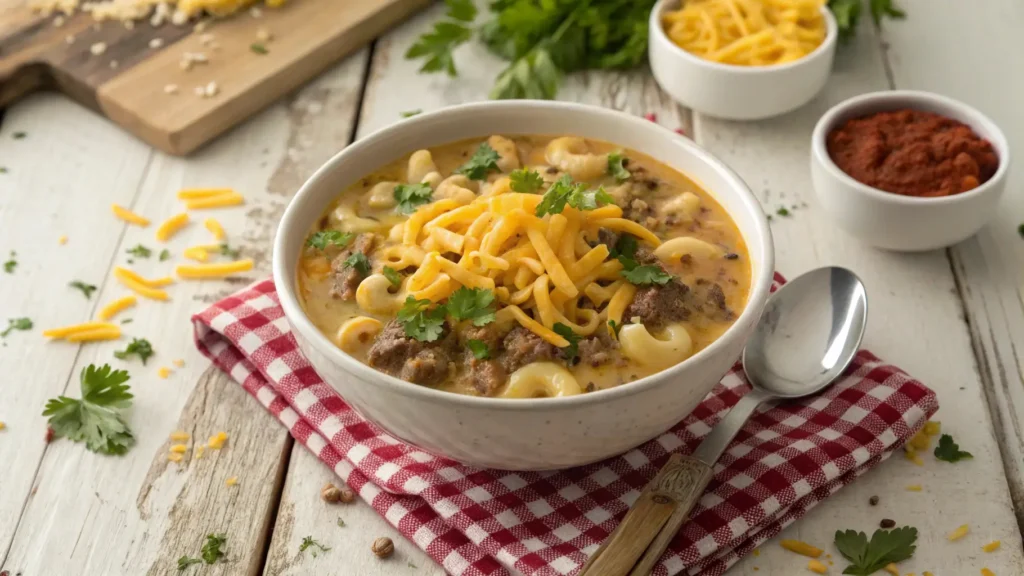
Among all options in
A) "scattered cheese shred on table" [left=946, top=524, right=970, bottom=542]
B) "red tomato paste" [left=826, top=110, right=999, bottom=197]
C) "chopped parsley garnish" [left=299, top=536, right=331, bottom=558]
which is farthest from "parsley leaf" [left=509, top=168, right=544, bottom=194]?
"scattered cheese shred on table" [left=946, top=524, right=970, bottom=542]

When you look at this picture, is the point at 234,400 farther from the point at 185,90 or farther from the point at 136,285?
the point at 185,90

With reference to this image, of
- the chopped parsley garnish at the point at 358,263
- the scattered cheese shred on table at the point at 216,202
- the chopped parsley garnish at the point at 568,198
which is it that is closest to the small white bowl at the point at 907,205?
the chopped parsley garnish at the point at 568,198

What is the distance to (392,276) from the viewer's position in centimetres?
269

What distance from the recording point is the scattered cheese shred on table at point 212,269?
3.50 meters

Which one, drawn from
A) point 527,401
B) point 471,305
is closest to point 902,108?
point 471,305

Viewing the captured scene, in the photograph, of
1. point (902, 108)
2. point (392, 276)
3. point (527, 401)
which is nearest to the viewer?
point (527, 401)

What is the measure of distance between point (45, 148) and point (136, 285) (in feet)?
3.39

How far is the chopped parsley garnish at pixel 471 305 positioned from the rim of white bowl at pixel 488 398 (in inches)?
8.8

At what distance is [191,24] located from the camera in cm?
457

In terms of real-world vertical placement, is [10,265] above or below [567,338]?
below

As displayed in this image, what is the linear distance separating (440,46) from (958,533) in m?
2.70

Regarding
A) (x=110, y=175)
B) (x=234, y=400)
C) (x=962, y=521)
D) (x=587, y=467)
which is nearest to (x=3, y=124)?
(x=110, y=175)

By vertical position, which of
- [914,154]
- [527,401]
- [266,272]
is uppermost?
[527,401]

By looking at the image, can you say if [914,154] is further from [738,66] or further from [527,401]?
[527,401]
